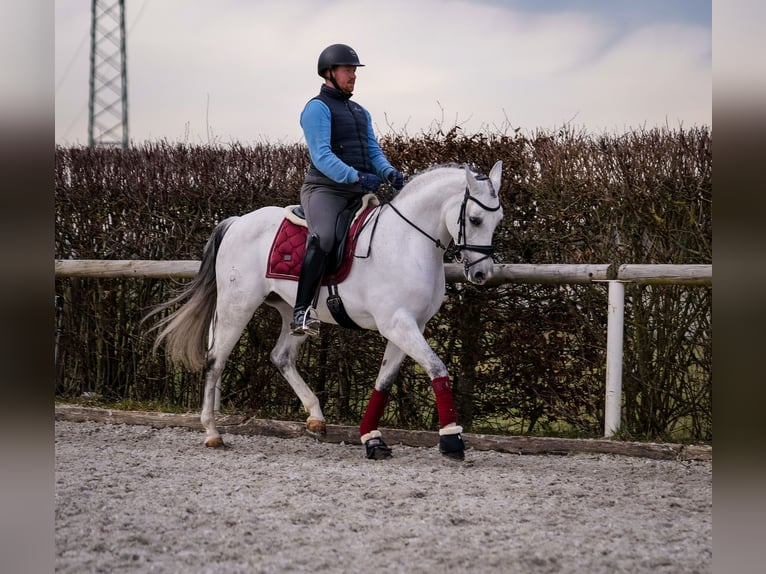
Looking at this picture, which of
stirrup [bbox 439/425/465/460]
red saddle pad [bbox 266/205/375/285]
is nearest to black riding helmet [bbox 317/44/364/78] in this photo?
red saddle pad [bbox 266/205/375/285]

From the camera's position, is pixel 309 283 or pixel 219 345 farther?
pixel 219 345

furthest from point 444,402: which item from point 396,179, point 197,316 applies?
point 197,316

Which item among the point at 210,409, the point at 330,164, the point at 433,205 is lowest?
the point at 210,409

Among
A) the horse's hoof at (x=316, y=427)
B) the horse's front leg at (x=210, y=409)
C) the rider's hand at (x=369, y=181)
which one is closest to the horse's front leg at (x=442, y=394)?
the rider's hand at (x=369, y=181)

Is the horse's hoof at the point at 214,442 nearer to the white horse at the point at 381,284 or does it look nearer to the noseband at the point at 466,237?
the white horse at the point at 381,284

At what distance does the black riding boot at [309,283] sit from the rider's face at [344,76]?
3.72ft

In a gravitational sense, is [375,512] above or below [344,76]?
below

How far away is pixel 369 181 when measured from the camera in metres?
5.68

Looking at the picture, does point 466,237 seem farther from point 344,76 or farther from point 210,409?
point 210,409

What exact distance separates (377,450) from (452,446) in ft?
2.11

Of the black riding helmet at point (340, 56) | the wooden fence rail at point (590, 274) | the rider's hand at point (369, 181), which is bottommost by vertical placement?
the wooden fence rail at point (590, 274)

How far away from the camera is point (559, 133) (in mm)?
6438

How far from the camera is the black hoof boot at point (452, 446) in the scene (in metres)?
5.32
